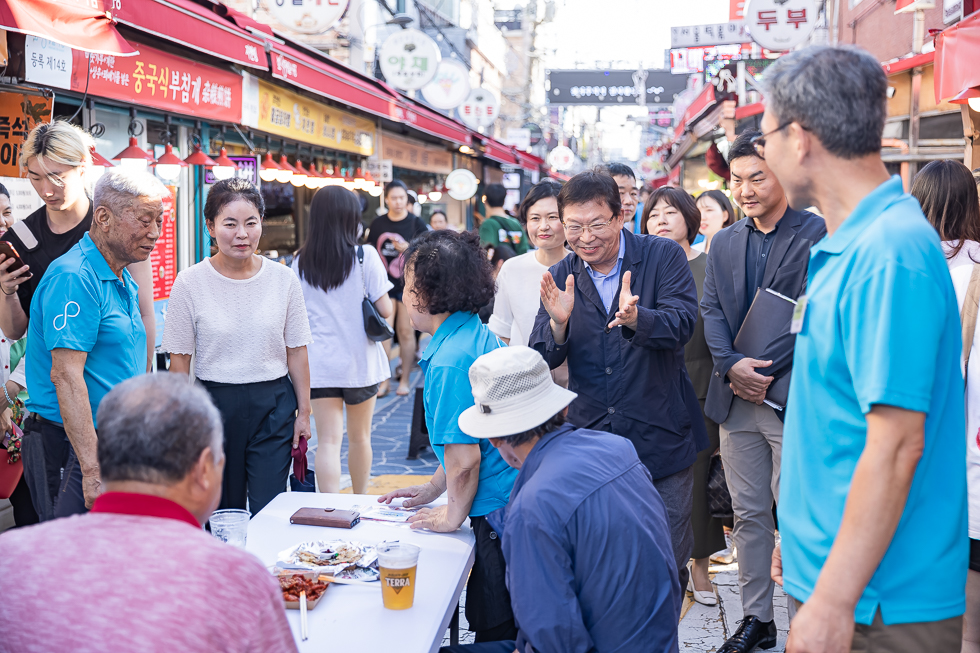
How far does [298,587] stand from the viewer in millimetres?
2291

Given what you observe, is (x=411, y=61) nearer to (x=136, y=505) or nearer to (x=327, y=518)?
(x=327, y=518)

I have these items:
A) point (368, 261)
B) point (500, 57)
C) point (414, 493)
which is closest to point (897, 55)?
point (368, 261)

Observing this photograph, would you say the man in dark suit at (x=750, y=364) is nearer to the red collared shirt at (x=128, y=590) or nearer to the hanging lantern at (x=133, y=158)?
the red collared shirt at (x=128, y=590)

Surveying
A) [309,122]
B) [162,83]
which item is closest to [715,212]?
[162,83]

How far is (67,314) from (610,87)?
29.9m

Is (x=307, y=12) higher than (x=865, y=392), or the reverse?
(x=307, y=12)

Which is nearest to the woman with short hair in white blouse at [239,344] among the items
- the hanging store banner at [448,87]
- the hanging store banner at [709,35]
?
the hanging store banner at [448,87]

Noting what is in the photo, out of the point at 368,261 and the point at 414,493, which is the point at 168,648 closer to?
the point at 414,493

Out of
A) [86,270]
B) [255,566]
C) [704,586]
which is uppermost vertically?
[86,270]

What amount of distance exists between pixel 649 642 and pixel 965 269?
5.46 ft

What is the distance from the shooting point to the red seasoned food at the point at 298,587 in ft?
7.36

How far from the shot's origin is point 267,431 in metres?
3.68

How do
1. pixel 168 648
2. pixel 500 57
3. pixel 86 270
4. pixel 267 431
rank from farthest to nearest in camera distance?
pixel 500 57, pixel 267 431, pixel 86 270, pixel 168 648

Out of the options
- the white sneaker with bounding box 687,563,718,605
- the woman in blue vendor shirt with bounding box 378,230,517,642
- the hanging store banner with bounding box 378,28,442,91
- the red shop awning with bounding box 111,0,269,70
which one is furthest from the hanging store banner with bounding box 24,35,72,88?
the hanging store banner with bounding box 378,28,442,91
